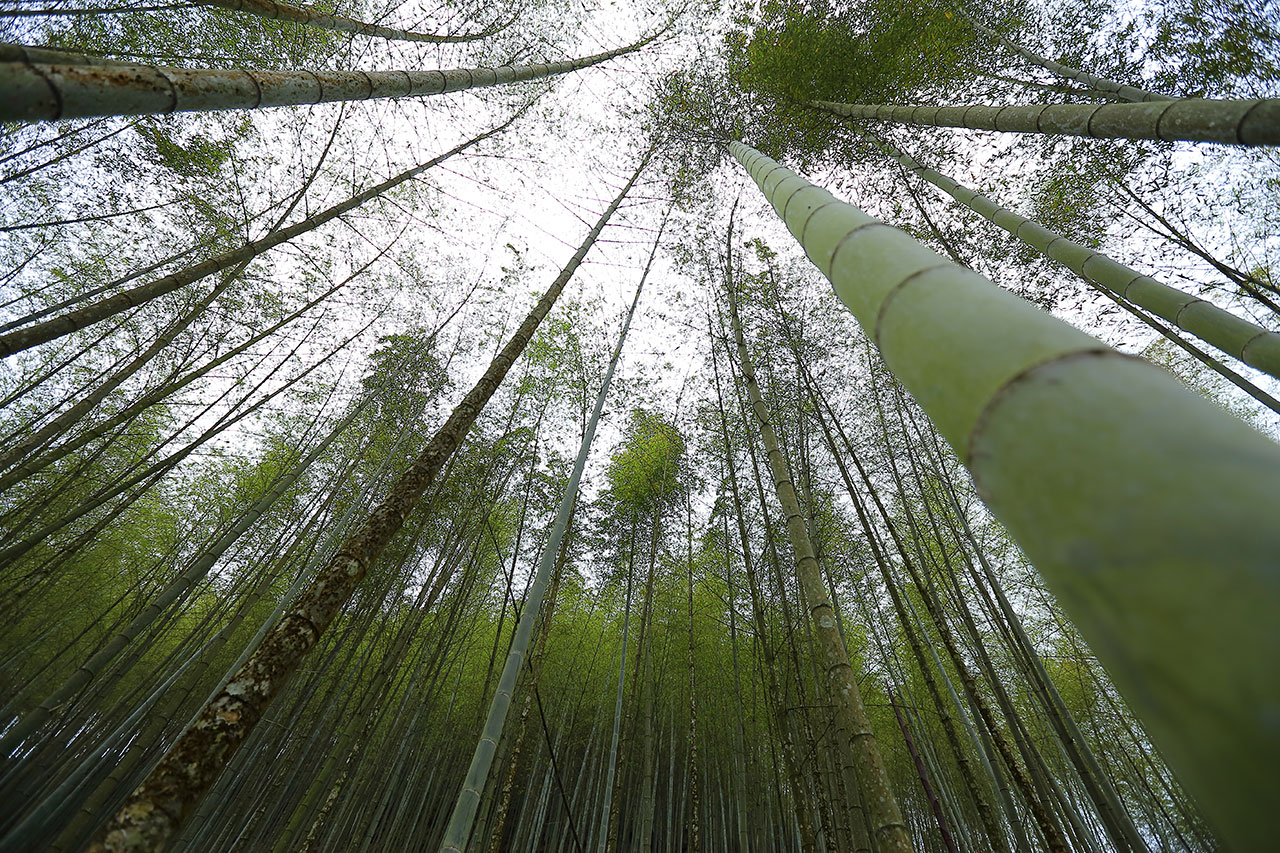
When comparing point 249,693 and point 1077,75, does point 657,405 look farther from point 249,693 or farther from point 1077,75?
point 249,693

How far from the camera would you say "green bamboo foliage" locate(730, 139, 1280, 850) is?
254mm

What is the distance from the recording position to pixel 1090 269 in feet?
7.87

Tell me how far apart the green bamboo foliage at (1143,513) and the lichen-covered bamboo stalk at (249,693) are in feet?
4.79

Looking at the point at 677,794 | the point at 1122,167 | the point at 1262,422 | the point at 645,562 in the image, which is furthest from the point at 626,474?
the point at 1262,422

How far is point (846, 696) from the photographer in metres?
1.75

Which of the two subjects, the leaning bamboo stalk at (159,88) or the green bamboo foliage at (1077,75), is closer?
the leaning bamboo stalk at (159,88)

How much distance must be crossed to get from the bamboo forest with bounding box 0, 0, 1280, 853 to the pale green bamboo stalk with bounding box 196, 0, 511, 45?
40 millimetres

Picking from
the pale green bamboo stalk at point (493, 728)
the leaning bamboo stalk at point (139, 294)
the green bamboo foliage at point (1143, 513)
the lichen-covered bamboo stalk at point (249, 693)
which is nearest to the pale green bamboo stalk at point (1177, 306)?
the green bamboo foliage at point (1143, 513)

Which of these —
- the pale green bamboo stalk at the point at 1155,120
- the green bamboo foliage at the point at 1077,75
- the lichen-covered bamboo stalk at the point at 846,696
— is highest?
the green bamboo foliage at the point at 1077,75

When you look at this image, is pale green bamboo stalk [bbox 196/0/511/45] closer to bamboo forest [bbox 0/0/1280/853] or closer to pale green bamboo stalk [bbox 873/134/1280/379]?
bamboo forest [bbox 0/0/1280/853]

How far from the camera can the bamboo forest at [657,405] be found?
0.45 m

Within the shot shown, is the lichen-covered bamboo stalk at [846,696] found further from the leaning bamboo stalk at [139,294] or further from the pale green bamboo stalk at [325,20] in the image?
the leaning bamboo stalk at [139,294]

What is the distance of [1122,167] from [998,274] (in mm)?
1045

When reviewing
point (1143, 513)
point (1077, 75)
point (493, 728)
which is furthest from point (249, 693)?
point (1077, 75)
